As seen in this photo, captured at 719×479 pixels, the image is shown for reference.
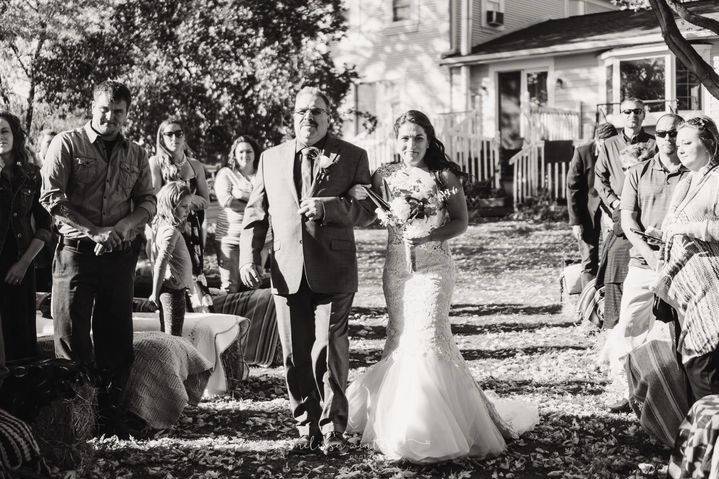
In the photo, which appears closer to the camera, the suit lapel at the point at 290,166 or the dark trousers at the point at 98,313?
the suit lapel at the point at 290,166

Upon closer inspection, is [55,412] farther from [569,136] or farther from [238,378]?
A: [569,136]

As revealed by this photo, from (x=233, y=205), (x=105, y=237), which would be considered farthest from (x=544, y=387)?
(x=105, y=237)

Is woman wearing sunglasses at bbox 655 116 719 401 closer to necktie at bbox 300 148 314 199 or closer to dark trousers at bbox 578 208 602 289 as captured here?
necktie at bbox 300 148 314 199

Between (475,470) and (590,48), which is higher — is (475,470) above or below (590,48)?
below

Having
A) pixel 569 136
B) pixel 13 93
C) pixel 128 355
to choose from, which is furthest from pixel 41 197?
pixel 569 136

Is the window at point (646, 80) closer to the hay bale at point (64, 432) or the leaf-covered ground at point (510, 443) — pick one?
the leaf-covered ground at point (510, 443)

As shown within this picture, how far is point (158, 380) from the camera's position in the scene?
606cm

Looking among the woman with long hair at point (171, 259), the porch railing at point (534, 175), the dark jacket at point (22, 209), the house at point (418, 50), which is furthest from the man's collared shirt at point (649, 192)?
the house at point (418, 50)

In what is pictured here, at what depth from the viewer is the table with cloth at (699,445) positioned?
4.26 metres

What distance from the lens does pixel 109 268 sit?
5.64m

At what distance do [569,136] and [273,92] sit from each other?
11533 millimetres

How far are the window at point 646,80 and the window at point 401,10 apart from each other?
22.9 feet

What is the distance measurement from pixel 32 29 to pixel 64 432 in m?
12.5

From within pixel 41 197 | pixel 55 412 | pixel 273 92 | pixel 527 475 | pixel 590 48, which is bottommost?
pixel 527 475
